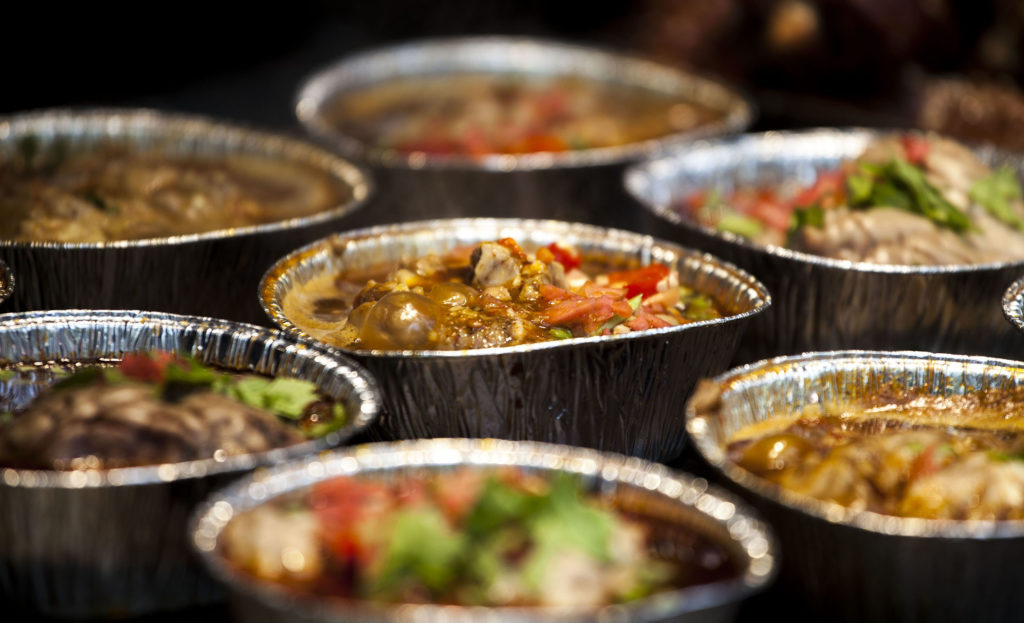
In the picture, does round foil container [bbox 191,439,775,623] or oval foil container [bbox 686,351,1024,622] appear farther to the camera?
oval foil container [bbox 686,351,1024,622]

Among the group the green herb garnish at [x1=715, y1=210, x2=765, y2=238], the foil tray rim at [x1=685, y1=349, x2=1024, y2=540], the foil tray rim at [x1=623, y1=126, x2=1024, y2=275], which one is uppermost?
the foil tray rim at [x1=623, y1=126, x2=1024, y2=275]

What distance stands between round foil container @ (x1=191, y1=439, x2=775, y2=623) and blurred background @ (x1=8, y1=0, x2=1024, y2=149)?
3.55 m

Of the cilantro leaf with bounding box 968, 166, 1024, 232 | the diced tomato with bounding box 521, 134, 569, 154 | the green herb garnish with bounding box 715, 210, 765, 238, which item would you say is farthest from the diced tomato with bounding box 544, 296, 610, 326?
the diced tomato with bounding box 521, 134, 569, 154

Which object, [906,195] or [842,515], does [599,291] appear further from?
[906,195]

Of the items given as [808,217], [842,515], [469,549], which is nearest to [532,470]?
[469,549]

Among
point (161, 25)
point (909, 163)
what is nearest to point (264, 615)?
point (909, 163)

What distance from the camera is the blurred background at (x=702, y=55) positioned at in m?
5.45

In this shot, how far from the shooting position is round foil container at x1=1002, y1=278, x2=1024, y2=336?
2.92 m

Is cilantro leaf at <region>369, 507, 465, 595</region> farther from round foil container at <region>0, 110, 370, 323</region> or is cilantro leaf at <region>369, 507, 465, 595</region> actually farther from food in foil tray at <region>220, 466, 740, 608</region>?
round foil container at <region>0, 110, 370, 323</region>

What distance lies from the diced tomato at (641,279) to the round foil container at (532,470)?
3.28ft

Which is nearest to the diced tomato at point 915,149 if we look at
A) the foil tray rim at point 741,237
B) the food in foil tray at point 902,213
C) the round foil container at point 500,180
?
the food in foil tray at point 902,213

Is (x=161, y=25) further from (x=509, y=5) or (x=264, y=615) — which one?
(x=264, y=615)

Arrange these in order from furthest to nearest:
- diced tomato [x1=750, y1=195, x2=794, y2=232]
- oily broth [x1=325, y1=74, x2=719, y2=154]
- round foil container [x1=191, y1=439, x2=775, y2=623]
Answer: oily broth [x1=325, y1=74, x2=719, y2=154] < diced tomato [x1=750, y1=195, x2=794, y2=232] < round foil container [x1=191, y1=439, x2=775, y2=623]

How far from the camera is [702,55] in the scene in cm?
658
